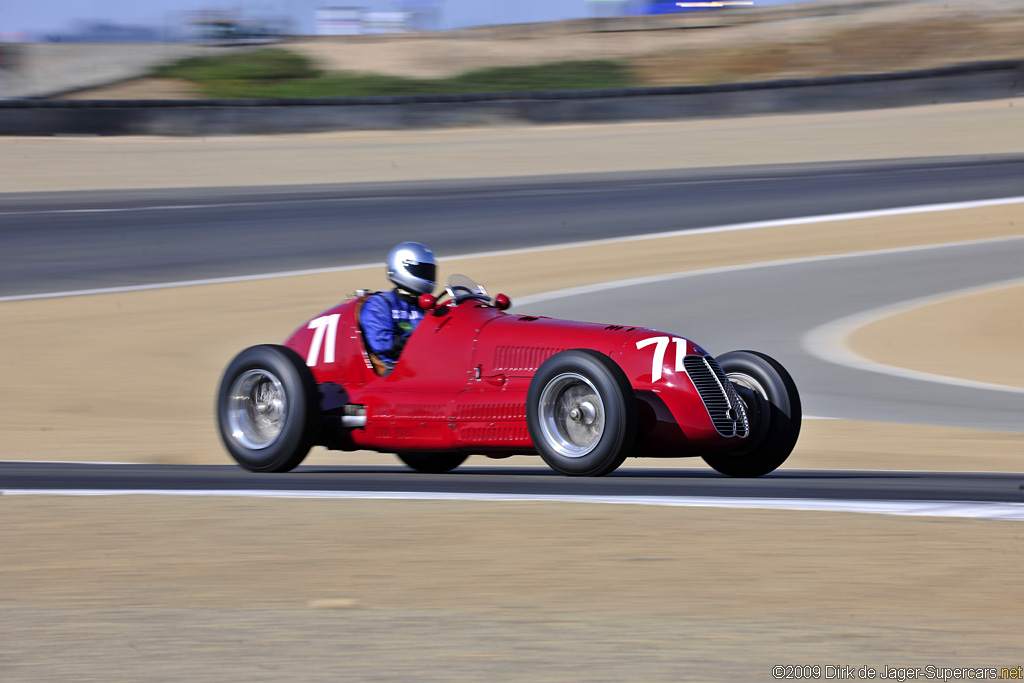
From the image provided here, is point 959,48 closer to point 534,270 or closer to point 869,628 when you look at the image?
point 534,270

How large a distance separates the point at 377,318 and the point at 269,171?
67.9 ft

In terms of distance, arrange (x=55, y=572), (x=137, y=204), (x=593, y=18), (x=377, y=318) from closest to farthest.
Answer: (x=55, y=572), (x=377, y=318), (x=137, y=204), (x=593, y=18)

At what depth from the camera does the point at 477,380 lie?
8.05m

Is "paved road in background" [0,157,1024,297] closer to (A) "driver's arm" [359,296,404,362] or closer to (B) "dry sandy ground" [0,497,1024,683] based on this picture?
(A) "driver's arm" [359,296,404,362]

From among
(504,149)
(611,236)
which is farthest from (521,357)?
(504,149)

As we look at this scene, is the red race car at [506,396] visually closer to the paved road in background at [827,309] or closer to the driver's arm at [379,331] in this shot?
the driver's arm at [379,331]

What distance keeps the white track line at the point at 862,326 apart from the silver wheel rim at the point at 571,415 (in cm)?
724

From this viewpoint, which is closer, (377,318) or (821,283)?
(377,318)

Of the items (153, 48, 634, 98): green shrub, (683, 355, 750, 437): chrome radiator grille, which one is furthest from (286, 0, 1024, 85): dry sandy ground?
(683, 355, 750, 437): chrome radiator grille

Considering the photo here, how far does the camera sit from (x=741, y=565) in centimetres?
559

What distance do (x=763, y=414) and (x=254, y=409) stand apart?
9.52 feet

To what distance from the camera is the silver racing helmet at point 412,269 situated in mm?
8812

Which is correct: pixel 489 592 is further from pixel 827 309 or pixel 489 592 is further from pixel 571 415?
pixel 827 309

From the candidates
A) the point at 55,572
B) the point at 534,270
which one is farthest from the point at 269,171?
the point at 55,572
